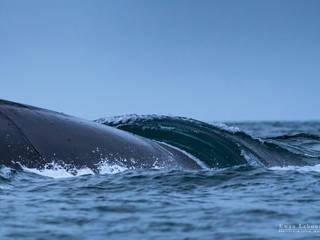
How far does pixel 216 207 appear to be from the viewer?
27.6 feet

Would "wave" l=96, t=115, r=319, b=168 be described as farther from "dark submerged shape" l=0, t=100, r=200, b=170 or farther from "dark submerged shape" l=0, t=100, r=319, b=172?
"dark submerged shape" l=0, t=100, r=200, b=170

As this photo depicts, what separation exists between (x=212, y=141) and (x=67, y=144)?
14.6 feet

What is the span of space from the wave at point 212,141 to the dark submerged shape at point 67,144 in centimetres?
92

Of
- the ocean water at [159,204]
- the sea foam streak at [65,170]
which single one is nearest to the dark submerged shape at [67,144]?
the sea foam streak at [65,170]

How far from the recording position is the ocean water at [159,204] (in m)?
7.26

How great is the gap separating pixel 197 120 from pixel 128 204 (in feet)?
29.1

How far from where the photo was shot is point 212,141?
15844mm

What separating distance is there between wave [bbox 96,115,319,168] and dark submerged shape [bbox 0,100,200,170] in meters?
0.92

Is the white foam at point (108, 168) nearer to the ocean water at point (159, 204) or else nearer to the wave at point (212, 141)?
the ocean water at point (159, 204)

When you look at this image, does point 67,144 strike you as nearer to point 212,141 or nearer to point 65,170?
point 65,170

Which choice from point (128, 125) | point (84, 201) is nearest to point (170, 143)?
point (128, 125)

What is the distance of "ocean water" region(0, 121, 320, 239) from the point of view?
7.26m

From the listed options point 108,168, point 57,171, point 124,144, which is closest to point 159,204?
point 57,171

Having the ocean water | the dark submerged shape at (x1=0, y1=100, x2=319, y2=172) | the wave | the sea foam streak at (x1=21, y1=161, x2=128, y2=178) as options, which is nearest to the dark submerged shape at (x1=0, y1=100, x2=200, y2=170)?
the dark submerged shape at (x1=0, y1=100, x2=319, y2=172)
